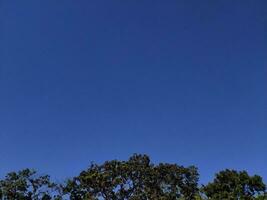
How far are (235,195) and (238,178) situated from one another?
4.55 meters

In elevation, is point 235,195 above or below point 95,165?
below

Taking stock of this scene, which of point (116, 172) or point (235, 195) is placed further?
point (116, 172)

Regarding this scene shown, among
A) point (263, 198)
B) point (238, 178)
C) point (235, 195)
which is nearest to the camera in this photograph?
point (263, 198)

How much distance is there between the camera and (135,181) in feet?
210

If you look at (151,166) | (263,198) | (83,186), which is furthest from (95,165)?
(263,198)

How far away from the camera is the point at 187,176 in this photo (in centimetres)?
6706

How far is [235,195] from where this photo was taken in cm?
5981

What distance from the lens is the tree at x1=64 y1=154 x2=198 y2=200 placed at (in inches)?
2466

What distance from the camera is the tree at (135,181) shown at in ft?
205

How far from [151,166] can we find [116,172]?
5172 mm

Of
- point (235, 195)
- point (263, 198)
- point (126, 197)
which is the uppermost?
point (126, 197)

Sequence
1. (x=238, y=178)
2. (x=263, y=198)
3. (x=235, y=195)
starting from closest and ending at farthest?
(x=263, y=198), (x=235, y=195), (x=238, y=178)

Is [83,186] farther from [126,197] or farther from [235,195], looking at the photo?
[235,195]

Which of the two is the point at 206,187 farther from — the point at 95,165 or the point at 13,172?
the point at 13,172
